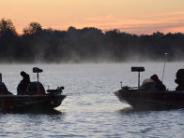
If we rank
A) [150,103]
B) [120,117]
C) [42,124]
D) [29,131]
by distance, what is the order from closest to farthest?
[29,131]
[42,124]
[120,117]
[150,103]

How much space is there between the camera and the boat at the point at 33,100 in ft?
113

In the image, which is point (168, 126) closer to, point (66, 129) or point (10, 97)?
point (66, 129)

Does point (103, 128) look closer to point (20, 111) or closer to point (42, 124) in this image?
point (42, 124)

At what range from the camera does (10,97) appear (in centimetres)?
3462

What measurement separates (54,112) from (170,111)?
5333mm

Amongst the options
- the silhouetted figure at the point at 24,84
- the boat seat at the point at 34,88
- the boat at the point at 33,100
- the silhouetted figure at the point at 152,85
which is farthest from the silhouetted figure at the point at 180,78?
the silhouetted figure at the point at 24,84

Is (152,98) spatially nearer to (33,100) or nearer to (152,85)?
(152,85)

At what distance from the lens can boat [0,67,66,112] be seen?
34438 millimetres

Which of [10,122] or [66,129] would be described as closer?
[66,129]

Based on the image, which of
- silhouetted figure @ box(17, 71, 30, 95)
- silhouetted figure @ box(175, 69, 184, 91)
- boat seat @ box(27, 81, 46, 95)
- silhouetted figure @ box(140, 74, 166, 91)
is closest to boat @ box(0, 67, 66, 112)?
boat seat @ box(27, 81, 46, 95)

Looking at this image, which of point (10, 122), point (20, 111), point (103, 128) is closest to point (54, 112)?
point (20, 111)

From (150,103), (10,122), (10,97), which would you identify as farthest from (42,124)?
(150,103)

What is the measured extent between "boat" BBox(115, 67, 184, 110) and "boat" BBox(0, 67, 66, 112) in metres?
3.10

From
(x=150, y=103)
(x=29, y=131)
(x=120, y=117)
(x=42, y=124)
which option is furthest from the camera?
(x=150, y=103)
